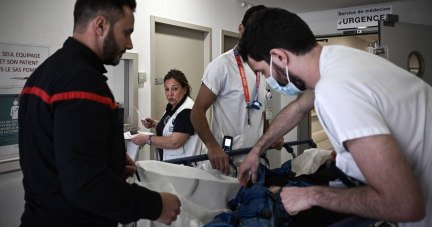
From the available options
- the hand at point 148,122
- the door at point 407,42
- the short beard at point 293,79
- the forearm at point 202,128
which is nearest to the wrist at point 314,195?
the short beard at point 293,79

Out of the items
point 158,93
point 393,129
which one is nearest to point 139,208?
point 393,129

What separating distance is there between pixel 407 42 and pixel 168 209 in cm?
486

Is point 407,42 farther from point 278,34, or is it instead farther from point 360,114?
Result: point 360,114

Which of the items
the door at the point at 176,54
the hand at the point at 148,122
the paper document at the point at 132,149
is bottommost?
the paper document at the point at 132,149

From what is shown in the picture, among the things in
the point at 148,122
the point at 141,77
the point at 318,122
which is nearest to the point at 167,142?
the point at 148,122

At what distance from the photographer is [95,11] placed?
110cm

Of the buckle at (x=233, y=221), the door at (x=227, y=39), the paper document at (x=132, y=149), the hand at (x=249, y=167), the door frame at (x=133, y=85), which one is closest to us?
the buckle at (x=233, y=221)

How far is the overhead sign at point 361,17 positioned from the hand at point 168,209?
17.6 ft

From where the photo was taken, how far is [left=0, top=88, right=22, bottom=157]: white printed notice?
2585 millimetres

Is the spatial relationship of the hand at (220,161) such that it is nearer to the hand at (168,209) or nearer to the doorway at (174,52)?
the hand at (168,209)

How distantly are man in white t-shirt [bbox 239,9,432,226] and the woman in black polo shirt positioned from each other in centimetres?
154

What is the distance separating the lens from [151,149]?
3.76 meters

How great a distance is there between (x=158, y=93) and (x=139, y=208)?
3078 millimetres

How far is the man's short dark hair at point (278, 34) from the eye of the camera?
122 centimetres
